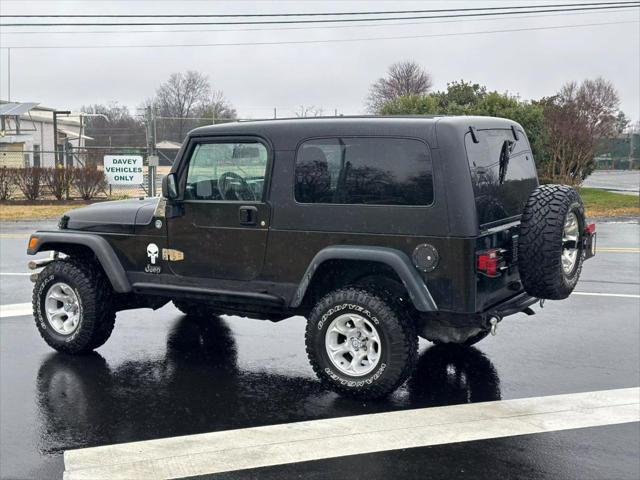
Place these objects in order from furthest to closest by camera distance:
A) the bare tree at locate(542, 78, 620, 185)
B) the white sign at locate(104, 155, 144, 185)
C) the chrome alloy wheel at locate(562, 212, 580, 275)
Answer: the bare tree at locate(542, 78, 620, 185)
the white sign at locate(104, 155, 144, 185)
the chrome alloy wheel at locate(562, 212, 580, 275)

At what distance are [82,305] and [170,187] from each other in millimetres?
1369

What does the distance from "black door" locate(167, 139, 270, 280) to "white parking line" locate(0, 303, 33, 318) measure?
3029 millimetres

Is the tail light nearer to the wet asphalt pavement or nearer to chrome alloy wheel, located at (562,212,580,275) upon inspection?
chrome alloy wheel, located at (562,212,580,275)

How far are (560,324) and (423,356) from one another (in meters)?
1.91

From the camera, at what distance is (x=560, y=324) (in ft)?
24.8

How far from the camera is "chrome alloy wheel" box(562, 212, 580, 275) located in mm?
5535

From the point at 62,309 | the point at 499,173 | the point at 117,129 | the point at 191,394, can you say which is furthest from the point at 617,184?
the point at 191,394

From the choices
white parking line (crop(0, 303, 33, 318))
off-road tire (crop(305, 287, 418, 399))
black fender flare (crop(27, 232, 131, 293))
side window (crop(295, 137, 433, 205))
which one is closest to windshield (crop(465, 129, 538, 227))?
side window (crop(295, 137, 433, 205))

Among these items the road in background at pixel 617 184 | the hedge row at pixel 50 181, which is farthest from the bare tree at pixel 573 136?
the hedge row at pixel 50 181

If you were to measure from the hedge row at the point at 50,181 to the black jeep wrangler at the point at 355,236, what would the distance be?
18.7 metres

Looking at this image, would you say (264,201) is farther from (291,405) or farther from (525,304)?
(525,304)

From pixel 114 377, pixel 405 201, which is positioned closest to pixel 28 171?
pixel 114 377

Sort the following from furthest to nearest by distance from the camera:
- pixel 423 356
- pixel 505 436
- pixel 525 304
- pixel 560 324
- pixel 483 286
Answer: pixel 560 324
pixel 423 356
pixel 525 304
pixel 483 286
pixel 505 436


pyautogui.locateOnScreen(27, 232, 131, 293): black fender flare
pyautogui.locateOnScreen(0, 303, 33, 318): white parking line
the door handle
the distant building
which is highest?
the distant building
